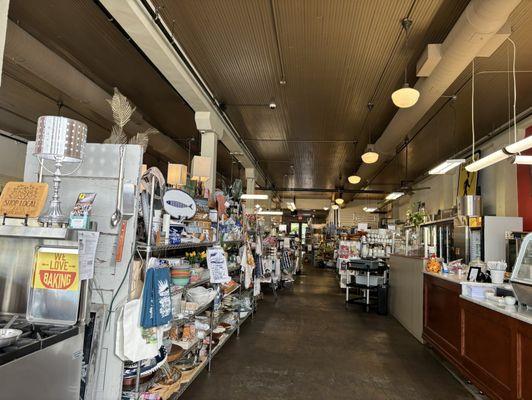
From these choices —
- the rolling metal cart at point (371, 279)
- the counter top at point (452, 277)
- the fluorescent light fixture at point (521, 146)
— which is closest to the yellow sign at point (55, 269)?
the counter top at point (452, 277)

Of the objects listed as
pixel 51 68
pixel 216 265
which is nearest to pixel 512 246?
pixel 216 265

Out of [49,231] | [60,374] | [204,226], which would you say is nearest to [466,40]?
[204,226]

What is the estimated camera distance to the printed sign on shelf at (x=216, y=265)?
14.3 ft

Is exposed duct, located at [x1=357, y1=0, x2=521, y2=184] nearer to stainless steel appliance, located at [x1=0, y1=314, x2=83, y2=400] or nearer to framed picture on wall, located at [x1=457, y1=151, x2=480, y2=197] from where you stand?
stainless steel appliance, located at [x1=0, y1=314, x2=83, y2=400]

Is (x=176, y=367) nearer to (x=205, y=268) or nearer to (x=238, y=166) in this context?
(x=205, y=268)

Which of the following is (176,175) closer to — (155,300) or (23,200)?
(155,300)

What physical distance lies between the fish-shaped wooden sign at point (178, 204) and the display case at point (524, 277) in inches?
119

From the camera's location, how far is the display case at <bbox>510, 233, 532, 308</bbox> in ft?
10.5

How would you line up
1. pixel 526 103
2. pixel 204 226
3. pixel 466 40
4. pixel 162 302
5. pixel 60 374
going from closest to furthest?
pixel 60 374, pixel 162 302, pixel 466 40, pixel 204 226, pixel 526 103

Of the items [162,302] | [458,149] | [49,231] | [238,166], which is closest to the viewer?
[49,231]

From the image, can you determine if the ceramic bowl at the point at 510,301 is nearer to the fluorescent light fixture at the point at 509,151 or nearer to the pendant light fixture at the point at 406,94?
the fluorescent light fixture at the point at 509,151

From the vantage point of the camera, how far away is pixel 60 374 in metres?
1.78

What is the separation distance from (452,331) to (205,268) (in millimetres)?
3144

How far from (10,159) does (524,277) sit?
417 inches
